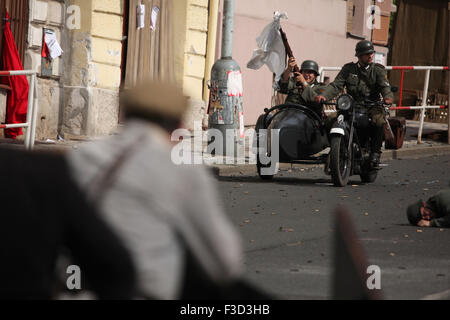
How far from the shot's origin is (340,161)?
13148 mm

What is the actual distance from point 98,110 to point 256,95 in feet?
20.6

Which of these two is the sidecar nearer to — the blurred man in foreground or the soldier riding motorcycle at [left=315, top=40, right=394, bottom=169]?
the soldier riding motorcycle at [left=315, top=40, right=394, bottom=169]

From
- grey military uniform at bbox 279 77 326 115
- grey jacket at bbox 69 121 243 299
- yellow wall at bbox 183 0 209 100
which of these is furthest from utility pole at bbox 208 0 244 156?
grey jacket at bbox 69 121 243 299

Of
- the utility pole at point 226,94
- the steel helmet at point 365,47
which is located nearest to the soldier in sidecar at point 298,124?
the steel helmet at point 365,47

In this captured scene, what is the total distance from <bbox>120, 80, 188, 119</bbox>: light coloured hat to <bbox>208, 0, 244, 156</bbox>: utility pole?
39.9 feet

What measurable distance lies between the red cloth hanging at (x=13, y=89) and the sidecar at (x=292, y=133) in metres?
3.66

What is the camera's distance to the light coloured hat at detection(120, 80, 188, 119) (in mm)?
3445

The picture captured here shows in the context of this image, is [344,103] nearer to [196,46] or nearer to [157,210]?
[196,46]

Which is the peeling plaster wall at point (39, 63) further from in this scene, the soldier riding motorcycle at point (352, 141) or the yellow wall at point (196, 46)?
the soldier riding motorcycle at point (352, 141)

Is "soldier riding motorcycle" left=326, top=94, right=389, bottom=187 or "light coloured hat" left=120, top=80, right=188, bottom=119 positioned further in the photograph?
"soldier riding motorcycle" left=326, top=94, right=389, bottom=187

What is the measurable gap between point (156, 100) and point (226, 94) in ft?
40.4
